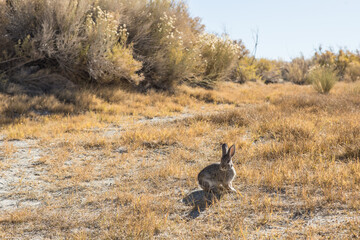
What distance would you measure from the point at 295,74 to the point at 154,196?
19.5 m

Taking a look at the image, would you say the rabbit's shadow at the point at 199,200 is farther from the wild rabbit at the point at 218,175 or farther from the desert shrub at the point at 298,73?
the desert shrub at the point at 298,73

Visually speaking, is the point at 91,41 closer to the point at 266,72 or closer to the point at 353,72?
the point at 266,72

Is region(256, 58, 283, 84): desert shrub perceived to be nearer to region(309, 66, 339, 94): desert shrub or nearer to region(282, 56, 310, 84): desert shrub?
region(282, 56, 310, 84): desert shrub

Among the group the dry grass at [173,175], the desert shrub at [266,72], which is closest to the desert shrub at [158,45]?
the dry grass at [173,175]

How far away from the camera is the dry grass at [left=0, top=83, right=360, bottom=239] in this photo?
3.41 metres

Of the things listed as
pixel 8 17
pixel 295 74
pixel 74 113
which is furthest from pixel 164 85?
pixel 295 74

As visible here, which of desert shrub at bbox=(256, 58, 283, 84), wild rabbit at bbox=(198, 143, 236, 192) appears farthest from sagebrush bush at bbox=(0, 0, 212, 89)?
desert shrub at bbox=(256, 58, 283, 84)

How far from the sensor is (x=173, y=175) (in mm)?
4863

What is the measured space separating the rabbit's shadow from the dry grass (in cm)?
6

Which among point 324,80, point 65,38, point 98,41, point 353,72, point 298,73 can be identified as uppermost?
point 353,72

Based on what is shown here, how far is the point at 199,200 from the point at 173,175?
90cm

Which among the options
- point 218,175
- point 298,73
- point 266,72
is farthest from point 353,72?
point 218,175

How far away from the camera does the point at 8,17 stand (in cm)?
961

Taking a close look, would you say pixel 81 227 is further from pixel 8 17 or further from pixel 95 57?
pixel 8 17
